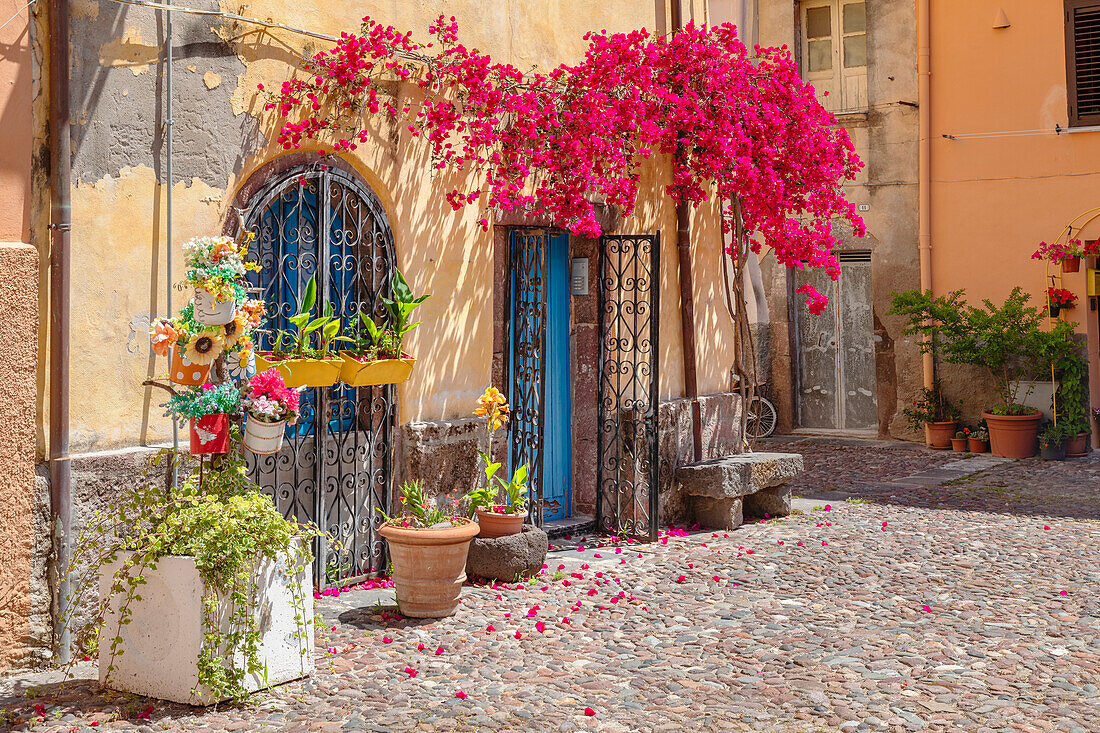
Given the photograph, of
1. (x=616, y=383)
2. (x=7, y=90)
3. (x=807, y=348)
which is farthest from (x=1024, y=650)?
(x=807, y=348)

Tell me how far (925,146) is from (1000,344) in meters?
2.89

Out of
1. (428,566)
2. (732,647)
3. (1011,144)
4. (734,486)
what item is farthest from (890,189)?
(428,566)

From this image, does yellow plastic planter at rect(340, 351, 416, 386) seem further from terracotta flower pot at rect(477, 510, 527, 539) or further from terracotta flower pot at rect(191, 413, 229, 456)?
terracotta flower pot at rect(191, 413, 229, 456)

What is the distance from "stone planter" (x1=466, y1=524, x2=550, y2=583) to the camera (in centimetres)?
688

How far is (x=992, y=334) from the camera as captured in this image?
44.9 feet

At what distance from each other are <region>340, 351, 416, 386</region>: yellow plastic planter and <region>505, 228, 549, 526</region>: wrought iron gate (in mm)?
1568

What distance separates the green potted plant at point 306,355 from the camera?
5.93m

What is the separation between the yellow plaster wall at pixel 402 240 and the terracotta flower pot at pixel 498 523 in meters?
0.75

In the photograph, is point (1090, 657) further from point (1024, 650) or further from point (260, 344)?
point (260, 344)

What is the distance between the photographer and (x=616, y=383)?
28.5ft

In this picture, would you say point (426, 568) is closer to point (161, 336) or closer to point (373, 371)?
point (373, 371)

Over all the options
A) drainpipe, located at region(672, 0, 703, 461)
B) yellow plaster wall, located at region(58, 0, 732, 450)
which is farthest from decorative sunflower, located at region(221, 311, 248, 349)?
drainpipe, located at region(672, 0, 703, 461)

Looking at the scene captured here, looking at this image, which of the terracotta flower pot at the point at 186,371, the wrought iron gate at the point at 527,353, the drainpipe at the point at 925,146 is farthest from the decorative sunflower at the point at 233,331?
the drainpipe at the point at 925,146

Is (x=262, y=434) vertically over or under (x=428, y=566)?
over
